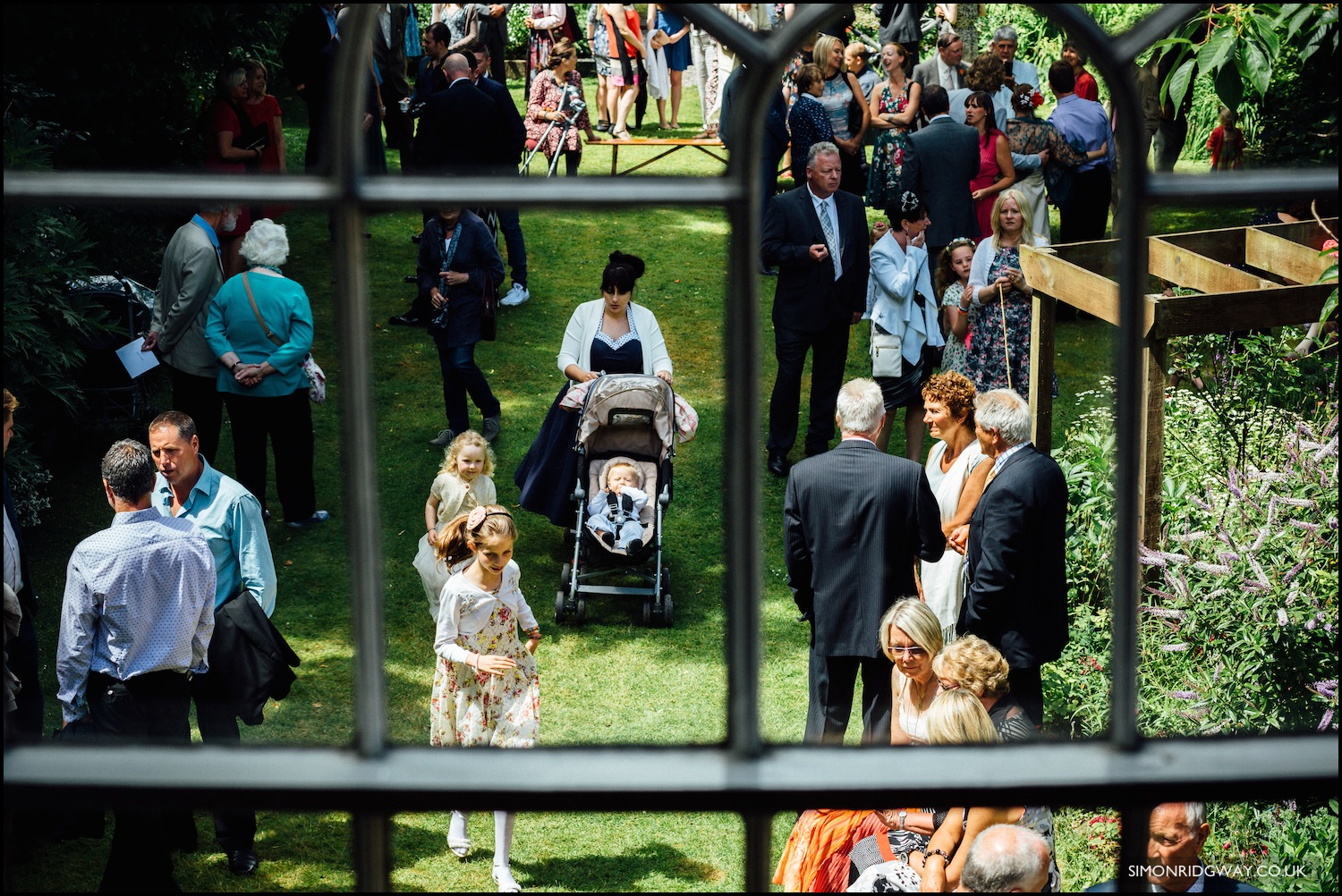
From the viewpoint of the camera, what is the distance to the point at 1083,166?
988 cm

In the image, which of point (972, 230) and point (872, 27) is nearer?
point (972, 230)

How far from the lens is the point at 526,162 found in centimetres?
1121

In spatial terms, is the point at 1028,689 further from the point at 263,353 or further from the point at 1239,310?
the point at 263,353

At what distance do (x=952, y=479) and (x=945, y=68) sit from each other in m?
6.39

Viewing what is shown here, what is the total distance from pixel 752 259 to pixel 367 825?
824 mm

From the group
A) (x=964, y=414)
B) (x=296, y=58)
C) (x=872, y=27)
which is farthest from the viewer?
(x=872, y=27)

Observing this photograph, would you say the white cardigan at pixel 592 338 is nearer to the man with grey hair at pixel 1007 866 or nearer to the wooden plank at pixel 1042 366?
the wooden plank at pixel 1042 366

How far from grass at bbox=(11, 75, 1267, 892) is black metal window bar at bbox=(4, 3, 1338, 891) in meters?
0.11

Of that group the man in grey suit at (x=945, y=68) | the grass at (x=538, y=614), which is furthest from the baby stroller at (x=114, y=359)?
the man in grey suit at (x=945, y=68)

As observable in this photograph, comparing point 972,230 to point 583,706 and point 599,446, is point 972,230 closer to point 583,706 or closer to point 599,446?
point 599,446

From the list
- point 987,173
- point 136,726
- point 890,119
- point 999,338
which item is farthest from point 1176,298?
point 890,119

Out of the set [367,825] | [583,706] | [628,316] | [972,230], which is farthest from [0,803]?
[972,230]

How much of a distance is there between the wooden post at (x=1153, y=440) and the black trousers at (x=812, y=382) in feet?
8.06

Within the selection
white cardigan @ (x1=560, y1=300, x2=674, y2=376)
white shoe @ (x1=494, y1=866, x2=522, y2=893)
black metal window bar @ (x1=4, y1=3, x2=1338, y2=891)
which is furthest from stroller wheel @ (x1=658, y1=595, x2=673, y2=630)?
black metal window bar @ (x1=4, y1=3, x2=1338, y2=891)
